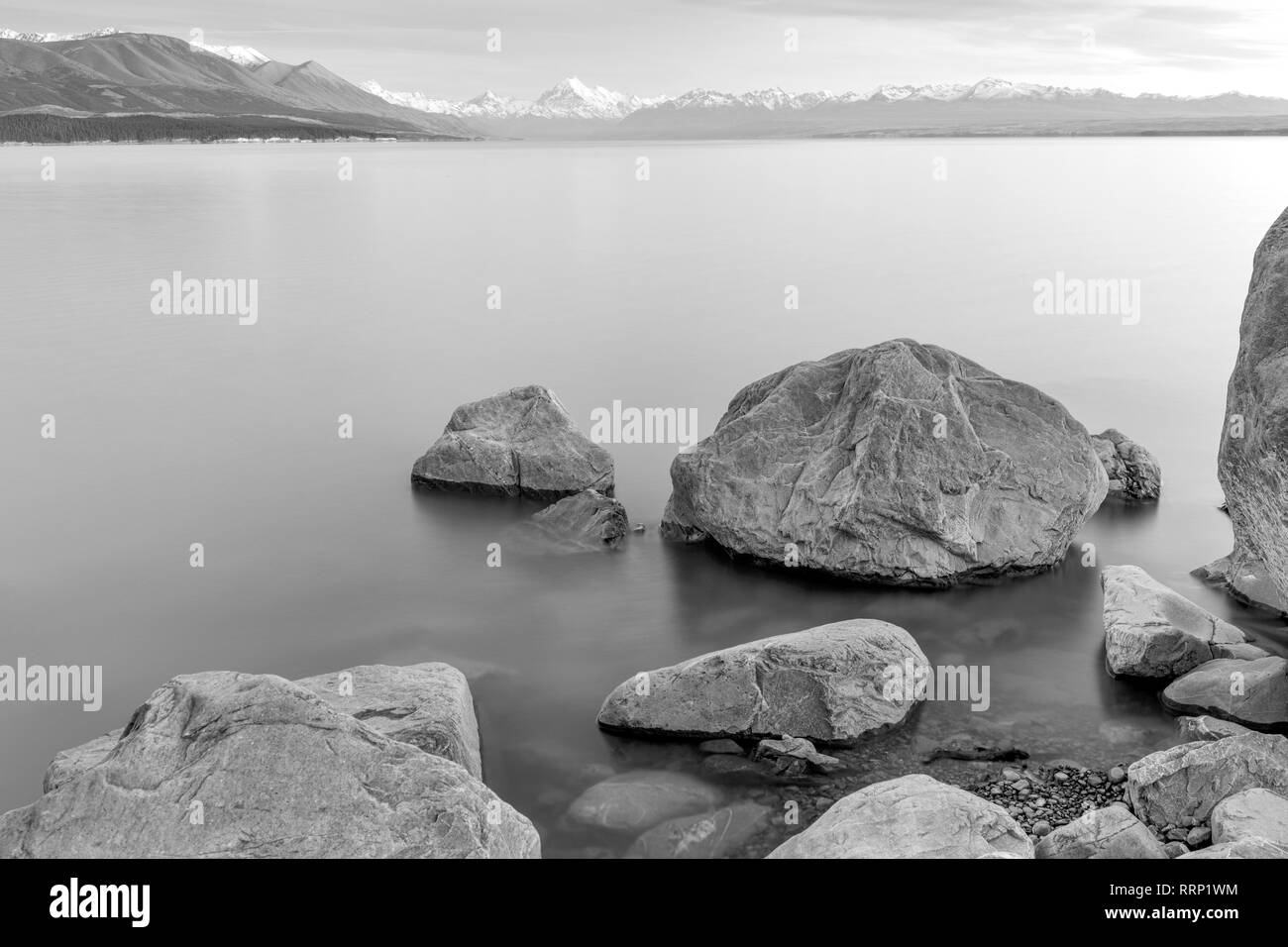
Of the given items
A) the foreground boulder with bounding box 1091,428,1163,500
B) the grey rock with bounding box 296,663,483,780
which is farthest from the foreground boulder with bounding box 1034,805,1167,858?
the foreground boulder with bounding box 1091,428,1163,500

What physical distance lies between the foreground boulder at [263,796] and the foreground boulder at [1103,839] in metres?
5.03

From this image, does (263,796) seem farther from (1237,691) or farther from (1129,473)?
(1129,473)

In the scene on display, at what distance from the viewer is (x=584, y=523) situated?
20.4 meters

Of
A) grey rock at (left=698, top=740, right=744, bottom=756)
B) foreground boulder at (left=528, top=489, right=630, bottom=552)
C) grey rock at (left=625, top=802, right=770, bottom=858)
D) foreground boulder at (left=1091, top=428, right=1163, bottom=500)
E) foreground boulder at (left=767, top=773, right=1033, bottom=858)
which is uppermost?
foreground boulder at (left=1091, top=428, right=1163, bottom=500)

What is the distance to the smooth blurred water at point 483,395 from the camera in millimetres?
16125

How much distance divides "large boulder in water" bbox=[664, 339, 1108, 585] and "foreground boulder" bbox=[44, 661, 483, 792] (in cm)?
648

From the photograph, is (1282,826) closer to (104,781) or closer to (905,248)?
(104,781)

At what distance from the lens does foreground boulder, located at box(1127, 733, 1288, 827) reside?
11.7 meters

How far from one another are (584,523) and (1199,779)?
11.0 meters

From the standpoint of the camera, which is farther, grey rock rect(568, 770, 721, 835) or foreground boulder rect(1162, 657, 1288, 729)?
foreground boulder rect(1162, 657, 1288, 729)

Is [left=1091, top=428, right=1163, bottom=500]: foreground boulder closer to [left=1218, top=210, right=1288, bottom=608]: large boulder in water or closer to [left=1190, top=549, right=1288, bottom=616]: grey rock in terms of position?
[left=1190, top=549, right=1288, bottom=616]: grey rock

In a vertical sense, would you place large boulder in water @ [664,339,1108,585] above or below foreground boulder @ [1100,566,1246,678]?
above

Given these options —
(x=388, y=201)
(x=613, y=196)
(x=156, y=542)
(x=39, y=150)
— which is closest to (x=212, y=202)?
(x=388, y=201)

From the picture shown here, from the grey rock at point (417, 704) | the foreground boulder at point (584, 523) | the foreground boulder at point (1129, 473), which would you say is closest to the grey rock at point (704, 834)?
the grey rock at point (417, 704)
